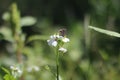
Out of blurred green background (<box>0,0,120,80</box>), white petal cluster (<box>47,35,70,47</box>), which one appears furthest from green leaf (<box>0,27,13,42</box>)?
white petal cluster (<box>47,35,70,47</box>)

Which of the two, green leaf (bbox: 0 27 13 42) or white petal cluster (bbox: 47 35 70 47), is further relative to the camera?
green leaf (bbox: 0 27 13 42)

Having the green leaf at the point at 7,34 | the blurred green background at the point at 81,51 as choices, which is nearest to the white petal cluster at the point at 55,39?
the blurred green background at the point at 81,51

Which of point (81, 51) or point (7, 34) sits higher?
point (7, 34)

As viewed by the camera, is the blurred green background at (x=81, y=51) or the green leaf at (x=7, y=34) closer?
the blurred green background at (x=81, y=51)

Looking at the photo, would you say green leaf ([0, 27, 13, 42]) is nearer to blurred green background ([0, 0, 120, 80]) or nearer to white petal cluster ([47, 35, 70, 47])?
blurred green background ([0, 0, 120, 80])

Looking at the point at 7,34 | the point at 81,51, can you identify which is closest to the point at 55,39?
the point at 7,34

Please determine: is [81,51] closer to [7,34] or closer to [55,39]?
[7,34]

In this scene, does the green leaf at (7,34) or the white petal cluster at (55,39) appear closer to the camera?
the white petal cluster at (55,39)

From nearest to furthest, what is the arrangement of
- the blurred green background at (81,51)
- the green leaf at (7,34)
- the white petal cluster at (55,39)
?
the white petal cluster at (55,39) < the blurred green background at (81,51) < the green leaf at (7,34)

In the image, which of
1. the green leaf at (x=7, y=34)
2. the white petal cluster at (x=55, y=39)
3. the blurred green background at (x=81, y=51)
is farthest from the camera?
the green leaf at (x=7, y=34)

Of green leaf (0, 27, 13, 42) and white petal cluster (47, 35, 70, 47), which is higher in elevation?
white petal cluster (47, 35, 70, 47)

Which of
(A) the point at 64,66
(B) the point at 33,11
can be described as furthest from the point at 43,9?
(A) the point at 64,66

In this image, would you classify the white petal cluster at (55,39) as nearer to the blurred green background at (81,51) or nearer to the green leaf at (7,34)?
the blurred green background at (81,51)

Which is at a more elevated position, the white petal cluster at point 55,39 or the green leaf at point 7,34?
the white petal cluster at point 55,39
